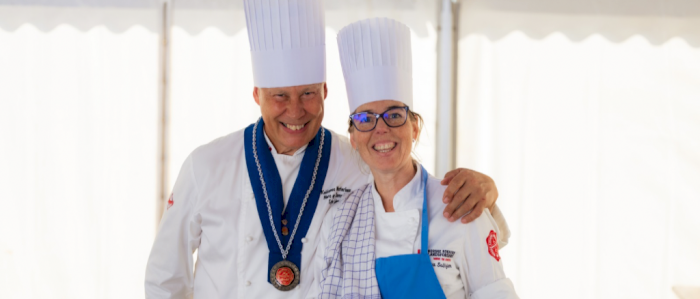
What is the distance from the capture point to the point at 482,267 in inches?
61.8

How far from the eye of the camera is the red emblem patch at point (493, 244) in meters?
1.60

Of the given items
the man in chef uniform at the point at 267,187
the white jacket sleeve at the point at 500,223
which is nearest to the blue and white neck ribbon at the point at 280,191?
the man in chef uniform at the point at 267,187

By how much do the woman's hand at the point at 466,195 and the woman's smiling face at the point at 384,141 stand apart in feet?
0.53

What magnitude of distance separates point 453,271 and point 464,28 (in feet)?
7.25

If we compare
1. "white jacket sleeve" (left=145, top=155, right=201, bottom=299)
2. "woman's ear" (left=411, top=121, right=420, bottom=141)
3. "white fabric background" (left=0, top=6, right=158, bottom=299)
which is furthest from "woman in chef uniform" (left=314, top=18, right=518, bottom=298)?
"white fabric background" (left=0, top=6, right=158, bottom=299)

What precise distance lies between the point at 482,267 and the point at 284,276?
63cm

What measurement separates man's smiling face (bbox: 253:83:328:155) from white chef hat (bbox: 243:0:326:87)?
32 millimetres

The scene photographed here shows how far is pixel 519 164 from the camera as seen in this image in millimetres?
3465

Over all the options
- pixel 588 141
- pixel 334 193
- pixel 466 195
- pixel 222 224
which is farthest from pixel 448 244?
pixel 588 141

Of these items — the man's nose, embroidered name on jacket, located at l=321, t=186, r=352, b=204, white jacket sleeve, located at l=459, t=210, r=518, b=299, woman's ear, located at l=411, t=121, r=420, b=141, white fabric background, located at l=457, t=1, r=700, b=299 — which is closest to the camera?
white jacket sleeve, located at l=459, t=210, r=518, b=299

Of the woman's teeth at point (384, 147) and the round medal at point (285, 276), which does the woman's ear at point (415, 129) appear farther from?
the round medal at point (285, 276)

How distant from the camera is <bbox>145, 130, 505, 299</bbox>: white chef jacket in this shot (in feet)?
6.26

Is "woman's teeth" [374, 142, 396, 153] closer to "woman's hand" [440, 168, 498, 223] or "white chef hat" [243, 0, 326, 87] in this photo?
"woman's hand" [440, 168, 498, 223]

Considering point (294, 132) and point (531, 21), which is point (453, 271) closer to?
point (294, 132)
